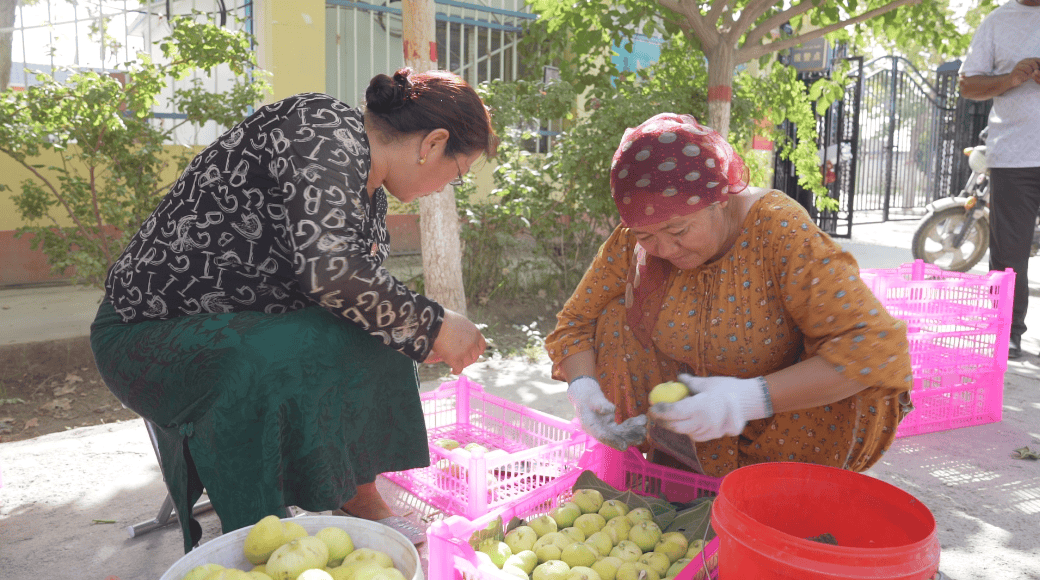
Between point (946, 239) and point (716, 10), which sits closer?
point (716, 10)

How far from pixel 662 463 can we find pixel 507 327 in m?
2.97

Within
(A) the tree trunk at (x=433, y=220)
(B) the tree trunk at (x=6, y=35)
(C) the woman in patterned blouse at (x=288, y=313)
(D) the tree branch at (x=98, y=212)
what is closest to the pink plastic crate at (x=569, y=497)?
(C) the woman in patterned blouse at (x=288, y=313)

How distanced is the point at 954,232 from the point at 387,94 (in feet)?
22.3

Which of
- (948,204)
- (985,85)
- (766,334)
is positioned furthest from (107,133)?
(948,204)

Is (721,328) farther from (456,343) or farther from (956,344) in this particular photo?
(956,344)

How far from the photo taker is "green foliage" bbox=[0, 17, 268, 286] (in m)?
3.45

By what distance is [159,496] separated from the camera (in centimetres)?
247

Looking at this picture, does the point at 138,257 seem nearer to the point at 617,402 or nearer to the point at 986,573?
the point at 617,402

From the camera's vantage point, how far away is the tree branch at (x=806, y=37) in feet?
14.8

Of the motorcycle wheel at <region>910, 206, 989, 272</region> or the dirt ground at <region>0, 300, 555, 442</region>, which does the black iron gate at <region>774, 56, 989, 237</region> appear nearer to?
the motorcycle wheel at <region>910, 206, 989, 272</region>

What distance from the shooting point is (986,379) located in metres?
3.17

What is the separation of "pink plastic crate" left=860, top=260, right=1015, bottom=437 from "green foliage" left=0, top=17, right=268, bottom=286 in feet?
11.6

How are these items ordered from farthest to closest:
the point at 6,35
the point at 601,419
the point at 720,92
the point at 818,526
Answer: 1. the point at 6,35
2. the point at 720,92
3. the point at 601,419
4. the point at 818,526

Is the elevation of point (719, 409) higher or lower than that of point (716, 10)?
lower
